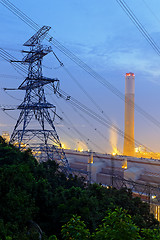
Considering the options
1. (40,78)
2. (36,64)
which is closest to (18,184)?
(40,78)

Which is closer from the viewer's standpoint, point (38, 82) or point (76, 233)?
point (76, 233)

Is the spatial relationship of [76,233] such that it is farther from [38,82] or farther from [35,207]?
[38,82]

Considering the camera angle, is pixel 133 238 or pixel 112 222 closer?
pixel 133 238

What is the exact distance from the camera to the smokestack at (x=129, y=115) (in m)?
46.0

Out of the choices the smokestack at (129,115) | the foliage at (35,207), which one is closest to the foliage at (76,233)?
the foliage at (35,207)

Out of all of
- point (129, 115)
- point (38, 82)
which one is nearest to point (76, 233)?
point (38, 82)

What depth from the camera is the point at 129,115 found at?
154 ft

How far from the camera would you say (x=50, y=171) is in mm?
13586

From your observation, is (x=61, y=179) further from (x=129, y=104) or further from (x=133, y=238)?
(x=129, y=104)

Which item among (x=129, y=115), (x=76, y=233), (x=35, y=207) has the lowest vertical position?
(x=35, y=207)

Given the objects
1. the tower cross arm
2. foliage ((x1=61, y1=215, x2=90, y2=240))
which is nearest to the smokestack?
the tower cross arm

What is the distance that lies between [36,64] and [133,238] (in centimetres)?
1673

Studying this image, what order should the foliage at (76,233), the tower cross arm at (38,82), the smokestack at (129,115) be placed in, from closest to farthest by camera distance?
the foliage at (76,233), the tower cross arm at (38,82), the smokestack at (129,115)

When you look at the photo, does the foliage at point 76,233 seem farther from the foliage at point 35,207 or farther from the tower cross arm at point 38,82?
the tower cross arm at point 38,82
